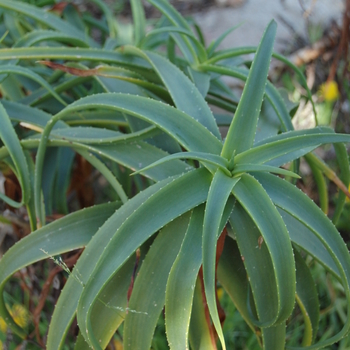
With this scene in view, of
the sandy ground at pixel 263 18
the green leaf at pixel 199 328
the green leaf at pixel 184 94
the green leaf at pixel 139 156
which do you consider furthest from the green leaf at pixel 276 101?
the sandy ground at pixel 263 18

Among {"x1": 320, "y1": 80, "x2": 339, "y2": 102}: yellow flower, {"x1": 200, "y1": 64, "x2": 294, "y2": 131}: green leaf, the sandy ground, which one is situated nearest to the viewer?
{"x1": 200, "y1": 64, "x2": 294, "y2": 131}: green leaf

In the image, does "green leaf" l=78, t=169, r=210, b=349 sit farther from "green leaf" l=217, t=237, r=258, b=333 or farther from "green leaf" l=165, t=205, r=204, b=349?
"green leaf" l=217, t=237, r=258, b=333

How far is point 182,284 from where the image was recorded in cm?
60

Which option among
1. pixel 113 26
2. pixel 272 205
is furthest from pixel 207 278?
pixel 113 26

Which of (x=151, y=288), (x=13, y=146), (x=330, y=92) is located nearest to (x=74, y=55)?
(x=13, y=146)

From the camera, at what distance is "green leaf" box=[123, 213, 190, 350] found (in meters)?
0.65

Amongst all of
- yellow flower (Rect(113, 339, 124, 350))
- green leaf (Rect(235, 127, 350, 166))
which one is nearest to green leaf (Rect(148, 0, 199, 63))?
green leaf (Rect(235, 127, 350, 166))

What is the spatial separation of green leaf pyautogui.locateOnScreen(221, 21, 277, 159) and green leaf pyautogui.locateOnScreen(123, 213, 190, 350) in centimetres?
14

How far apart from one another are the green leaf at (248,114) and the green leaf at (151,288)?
5.3 inches

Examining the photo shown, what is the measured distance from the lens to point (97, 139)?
29.1 inches

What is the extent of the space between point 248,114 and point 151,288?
32cm

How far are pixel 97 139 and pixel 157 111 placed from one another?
0.14m

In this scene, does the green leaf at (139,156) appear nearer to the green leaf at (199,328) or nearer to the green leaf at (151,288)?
the green leaf at (151,288)

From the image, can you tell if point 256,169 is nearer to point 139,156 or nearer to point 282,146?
point 282,146
